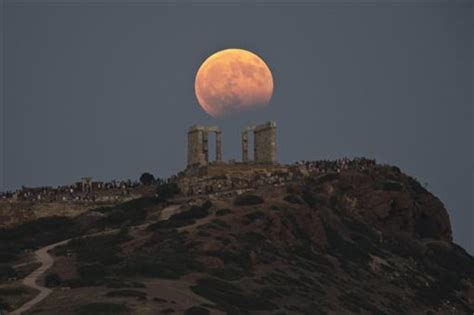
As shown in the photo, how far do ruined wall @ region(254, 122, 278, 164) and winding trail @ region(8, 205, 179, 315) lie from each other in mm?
25643

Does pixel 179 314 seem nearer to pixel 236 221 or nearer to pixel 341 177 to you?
pixel 236 221

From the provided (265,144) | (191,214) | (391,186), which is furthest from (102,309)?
(265,144)

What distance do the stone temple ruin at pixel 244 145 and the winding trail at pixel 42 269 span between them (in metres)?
25.0

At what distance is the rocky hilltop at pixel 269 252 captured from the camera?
58.5 meters

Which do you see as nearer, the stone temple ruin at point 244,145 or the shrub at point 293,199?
the shrub at point 293,199

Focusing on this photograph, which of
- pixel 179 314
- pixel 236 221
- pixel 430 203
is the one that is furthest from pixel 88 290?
pixel 430 203

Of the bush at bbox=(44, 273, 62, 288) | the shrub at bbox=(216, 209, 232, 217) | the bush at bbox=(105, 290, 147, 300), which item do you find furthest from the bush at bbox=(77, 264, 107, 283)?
the shrub at bbox=(216, 209, 232, 217)

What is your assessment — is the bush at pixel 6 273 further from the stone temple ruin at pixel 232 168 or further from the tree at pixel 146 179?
the tree at pixel 146 179

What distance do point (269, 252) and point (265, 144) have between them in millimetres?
45854

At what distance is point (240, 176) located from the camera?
110875mm

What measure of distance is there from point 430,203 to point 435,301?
29441 millimetres

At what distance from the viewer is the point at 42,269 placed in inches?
2640

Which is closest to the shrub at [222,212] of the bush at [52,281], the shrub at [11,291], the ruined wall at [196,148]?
the bush at [52,281]

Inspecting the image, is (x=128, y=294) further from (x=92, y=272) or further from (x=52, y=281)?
(x=92, y=272)
